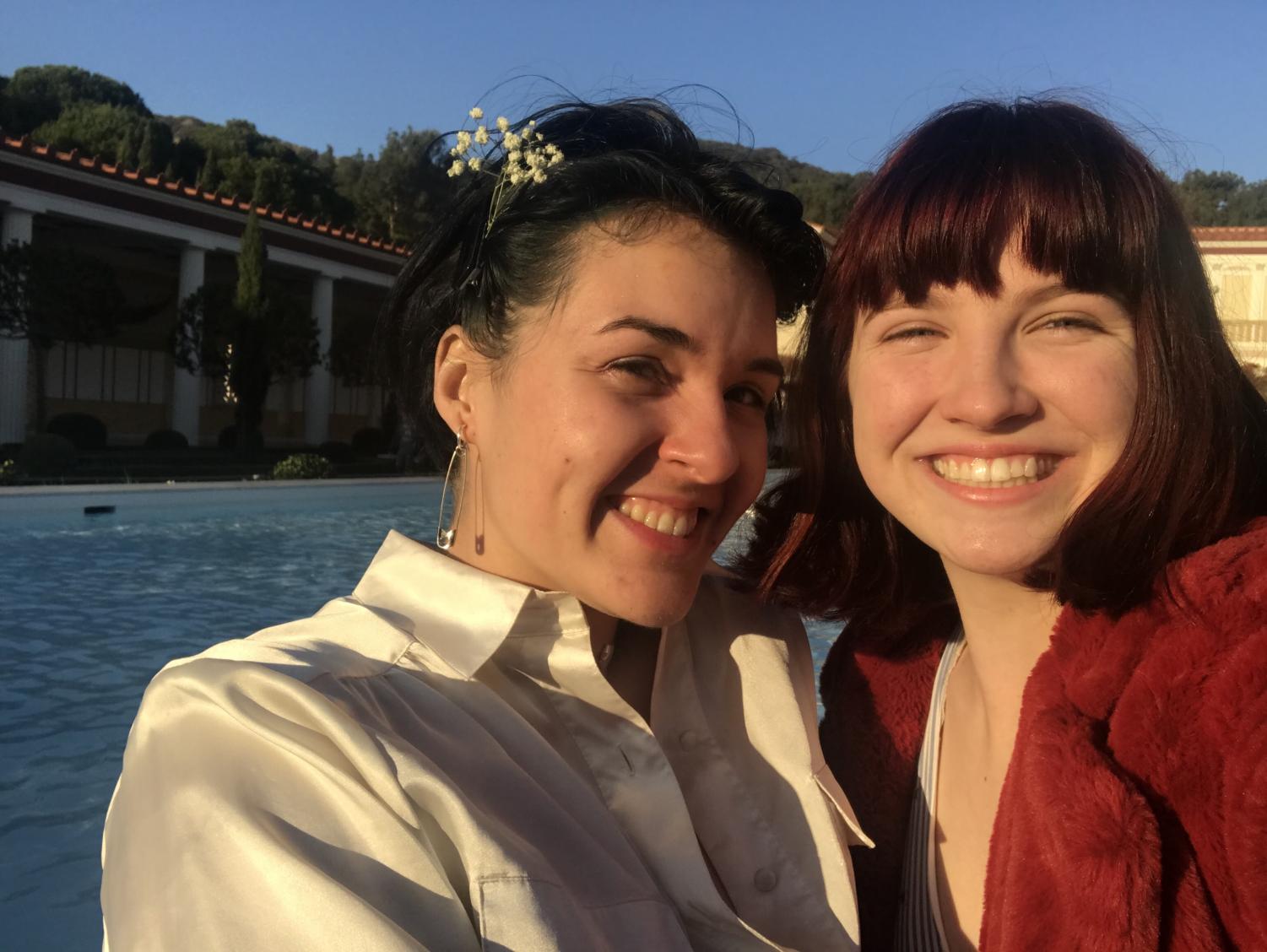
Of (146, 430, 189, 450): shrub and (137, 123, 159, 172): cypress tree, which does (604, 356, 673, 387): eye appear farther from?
(137, 123, 159, 172): cypress tree

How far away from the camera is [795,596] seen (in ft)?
6.68

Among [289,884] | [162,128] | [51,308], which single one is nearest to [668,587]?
[289,884]

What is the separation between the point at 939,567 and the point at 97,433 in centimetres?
1844

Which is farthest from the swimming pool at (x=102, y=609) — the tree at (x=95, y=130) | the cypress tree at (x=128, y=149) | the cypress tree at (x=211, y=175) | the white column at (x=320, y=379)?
the tree at (x=95, y=130)

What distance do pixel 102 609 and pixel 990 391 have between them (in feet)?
22.5

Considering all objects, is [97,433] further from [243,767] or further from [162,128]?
[243,767]

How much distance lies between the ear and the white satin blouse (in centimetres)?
26

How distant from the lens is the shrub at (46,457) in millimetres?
12016

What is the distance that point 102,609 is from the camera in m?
6.91

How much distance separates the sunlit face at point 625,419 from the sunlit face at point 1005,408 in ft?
0.88

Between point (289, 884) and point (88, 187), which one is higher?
point (88, 187)

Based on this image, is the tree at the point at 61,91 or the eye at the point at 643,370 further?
the tree at the point at 61,91

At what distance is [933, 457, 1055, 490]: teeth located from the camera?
1476mm

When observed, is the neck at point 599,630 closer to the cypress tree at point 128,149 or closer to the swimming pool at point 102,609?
the swimming pool at point 102,609
